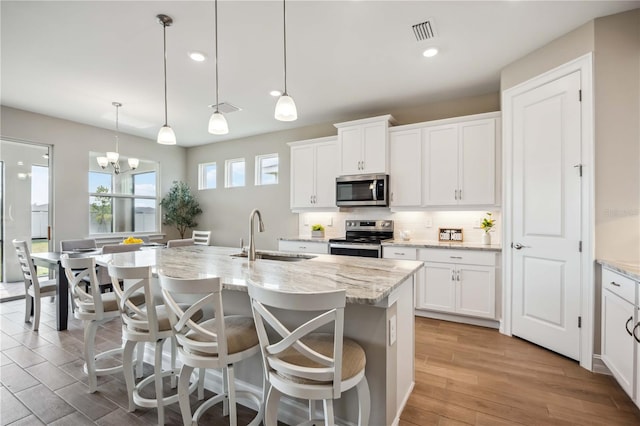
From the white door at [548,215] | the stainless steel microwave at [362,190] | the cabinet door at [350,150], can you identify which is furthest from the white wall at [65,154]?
the white door at [548,215]

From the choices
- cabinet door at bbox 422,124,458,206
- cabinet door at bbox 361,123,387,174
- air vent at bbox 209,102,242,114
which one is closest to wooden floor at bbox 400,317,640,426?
cabinet door at bbox 422,124,458,206

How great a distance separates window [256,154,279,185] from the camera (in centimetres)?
581

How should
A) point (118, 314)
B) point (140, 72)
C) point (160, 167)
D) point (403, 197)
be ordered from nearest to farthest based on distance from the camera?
point (118, 314) < point (140, 72) < point (403, 197) < point (160, 167)

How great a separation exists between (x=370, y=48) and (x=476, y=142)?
69.3 inches

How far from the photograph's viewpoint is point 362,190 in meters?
4.32

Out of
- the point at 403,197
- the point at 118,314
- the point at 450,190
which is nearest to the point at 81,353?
the point at 118,314

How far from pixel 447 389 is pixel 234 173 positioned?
542 centimetres

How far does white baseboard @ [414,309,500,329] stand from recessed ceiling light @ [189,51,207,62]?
378cm

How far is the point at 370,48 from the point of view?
2912 millimetres

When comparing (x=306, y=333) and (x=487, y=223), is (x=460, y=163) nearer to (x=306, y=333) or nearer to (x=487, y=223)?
(x=487, y=223)

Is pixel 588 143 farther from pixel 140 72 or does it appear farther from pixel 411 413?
pixel 140 72

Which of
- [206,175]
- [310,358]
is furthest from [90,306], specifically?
[206,175]

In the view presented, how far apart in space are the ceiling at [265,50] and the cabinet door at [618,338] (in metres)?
2.24

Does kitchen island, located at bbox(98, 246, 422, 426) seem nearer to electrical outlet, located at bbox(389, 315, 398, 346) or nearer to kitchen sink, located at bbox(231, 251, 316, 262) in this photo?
electrical outlet, located at bbox(389, 315, 398, 346)
